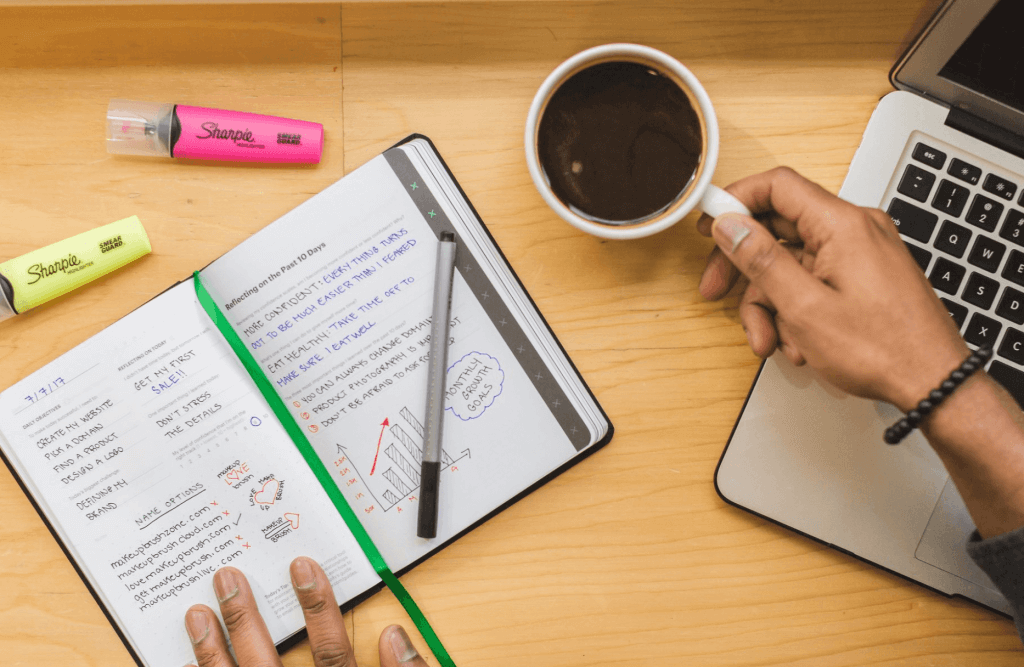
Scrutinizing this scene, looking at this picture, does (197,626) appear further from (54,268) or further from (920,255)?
(920,255)

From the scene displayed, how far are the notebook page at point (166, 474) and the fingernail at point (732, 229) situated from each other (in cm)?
38

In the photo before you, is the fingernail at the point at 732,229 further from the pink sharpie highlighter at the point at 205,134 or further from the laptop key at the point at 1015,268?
the pink sharpie highlighter at the point at 205,134

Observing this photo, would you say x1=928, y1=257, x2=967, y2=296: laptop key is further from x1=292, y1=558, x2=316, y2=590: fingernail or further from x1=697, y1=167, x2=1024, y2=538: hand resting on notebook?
x1=292, y1=558, x2=316, y2=590: fingernail

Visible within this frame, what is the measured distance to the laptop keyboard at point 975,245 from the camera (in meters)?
0.52

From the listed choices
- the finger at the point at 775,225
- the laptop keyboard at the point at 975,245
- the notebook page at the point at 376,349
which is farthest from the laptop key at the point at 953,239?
the notebook page at the point at 376,349

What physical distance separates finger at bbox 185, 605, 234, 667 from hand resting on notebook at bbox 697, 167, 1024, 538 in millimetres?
508

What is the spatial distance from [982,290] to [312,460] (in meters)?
0.56

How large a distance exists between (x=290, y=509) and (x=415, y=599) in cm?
13

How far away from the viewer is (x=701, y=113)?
1.55 feet

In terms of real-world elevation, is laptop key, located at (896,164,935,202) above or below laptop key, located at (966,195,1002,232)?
above

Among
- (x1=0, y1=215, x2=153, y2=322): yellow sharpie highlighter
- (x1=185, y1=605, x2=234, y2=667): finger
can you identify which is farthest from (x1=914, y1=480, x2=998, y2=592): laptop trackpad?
(x1=0, y1=215, x2=153, y2=322): yellow sharpie highlighter

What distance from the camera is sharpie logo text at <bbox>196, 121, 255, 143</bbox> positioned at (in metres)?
0.54

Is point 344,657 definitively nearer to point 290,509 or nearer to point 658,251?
point 290,509

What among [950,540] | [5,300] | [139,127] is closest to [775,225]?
[950,540]
